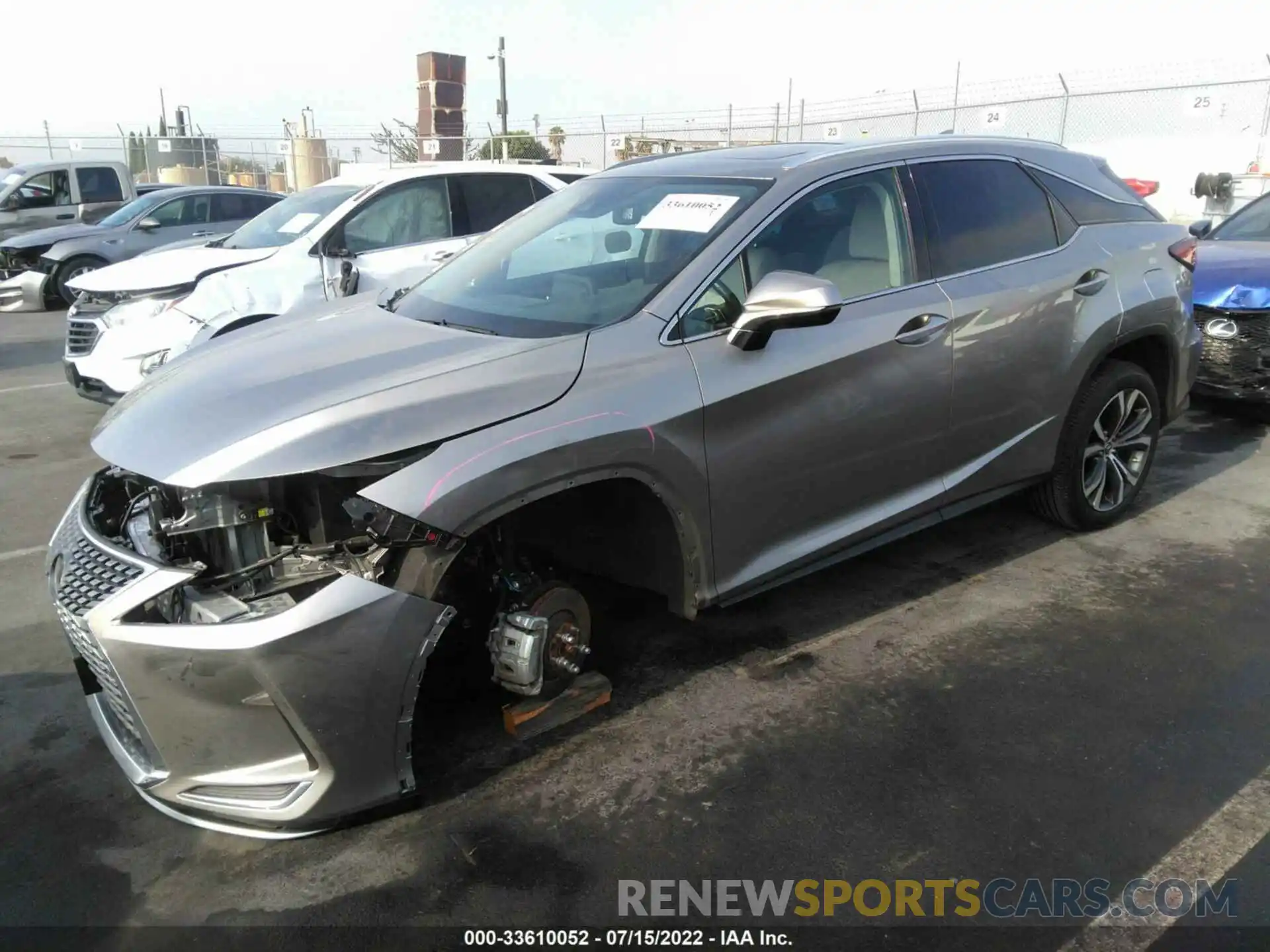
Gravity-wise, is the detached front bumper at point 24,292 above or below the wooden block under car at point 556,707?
above

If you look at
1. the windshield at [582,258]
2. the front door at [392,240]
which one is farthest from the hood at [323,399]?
the front door at [392,240]

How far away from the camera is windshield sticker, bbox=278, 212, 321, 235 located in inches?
303

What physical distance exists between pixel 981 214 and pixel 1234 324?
338 centimetres

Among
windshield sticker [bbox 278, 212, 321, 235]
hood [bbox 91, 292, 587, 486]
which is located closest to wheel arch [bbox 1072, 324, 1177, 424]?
hood [bbox 91, 292, 587, 486]

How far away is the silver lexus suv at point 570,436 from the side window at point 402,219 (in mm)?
3319

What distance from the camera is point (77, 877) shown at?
2607 millimetres

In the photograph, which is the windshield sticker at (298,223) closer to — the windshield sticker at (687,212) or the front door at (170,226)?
the windshield sticker at (687,212)

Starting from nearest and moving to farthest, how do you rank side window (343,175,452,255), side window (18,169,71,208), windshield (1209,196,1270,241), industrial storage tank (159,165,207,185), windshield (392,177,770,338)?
windshield (392,177,770,338)
side window (343,175,452,255)
windshield (1209,196,1270,241)
side window (18,169,71,208)
industrial storage tank (159,165,207,185)

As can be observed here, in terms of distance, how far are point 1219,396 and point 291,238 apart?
6928 millimetres

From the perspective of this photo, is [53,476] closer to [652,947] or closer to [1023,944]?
[652,947]

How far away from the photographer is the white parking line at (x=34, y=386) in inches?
330

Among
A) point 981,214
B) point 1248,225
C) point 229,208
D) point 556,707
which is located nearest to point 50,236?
point 229,208

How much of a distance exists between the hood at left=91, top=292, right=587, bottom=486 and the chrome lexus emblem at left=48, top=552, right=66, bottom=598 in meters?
0.33

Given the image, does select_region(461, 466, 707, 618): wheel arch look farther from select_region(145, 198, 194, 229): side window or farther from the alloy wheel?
select_region(145, 198, 194, 229): side window
